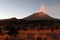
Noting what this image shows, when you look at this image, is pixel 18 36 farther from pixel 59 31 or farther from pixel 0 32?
pixel 59 31

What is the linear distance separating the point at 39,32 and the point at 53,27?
536 cm

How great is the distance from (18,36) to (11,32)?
2.60 metres

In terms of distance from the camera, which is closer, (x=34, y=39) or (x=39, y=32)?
(x=34, y=39)

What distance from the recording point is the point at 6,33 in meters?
45.0

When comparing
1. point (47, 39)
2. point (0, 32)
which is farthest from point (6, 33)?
point (47, 39)

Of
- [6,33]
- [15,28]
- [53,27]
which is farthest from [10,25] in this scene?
[53,27]

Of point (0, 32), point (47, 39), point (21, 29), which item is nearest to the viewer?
point (47, 39)

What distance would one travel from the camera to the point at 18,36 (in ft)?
146

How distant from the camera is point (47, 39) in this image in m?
41.8

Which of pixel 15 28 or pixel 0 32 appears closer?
pixel 0 32

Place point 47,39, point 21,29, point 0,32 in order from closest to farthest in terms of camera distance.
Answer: point 47,39 < point 0,32 < point 21,29

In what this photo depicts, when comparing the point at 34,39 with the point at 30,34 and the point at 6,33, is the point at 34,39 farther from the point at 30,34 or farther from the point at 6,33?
the point at 6,33

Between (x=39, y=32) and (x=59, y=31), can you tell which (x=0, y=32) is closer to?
(x=39, y=32)

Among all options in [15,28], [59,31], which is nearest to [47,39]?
[59,31]
